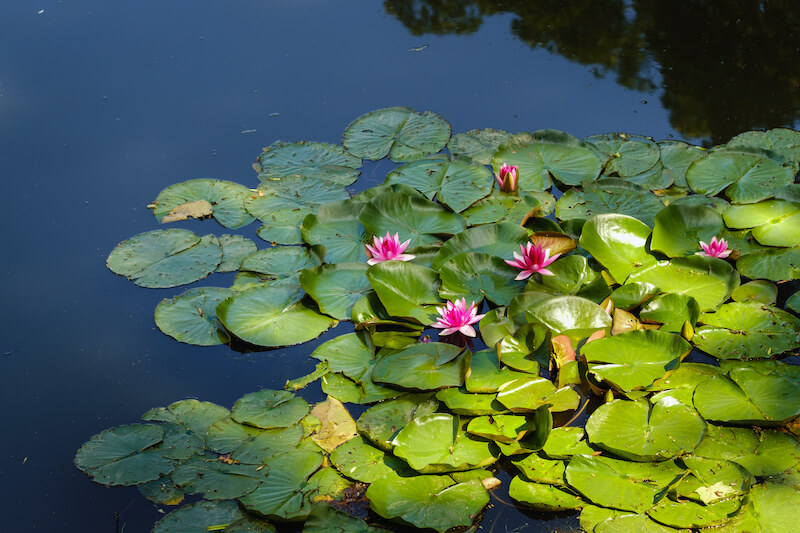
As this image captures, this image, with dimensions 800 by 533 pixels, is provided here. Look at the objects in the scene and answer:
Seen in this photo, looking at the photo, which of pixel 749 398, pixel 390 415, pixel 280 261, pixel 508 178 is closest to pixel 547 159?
pixel 508 178

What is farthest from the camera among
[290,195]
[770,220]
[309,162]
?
[309,162]

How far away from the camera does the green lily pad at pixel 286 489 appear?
7.22ft

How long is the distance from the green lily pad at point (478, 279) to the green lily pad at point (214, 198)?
3.72 feet

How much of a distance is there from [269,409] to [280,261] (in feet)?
2.77

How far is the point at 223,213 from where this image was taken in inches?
138

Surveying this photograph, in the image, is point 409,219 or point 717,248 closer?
point 717,248

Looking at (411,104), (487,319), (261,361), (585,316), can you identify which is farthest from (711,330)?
(411,104)

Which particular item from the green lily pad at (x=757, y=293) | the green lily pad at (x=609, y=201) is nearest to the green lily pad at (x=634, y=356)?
the green lily pad at (x=757, y=293)

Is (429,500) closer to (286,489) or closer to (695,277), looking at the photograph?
(286,489)

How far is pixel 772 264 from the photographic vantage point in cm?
301

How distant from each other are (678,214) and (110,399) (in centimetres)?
245

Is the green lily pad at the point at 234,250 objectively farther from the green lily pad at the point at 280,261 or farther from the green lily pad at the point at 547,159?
the green lily pad at the point at 547,159

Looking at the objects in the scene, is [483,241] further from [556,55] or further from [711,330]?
[556,55]

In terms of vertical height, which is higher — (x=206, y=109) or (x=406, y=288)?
(x=206, y=109)
